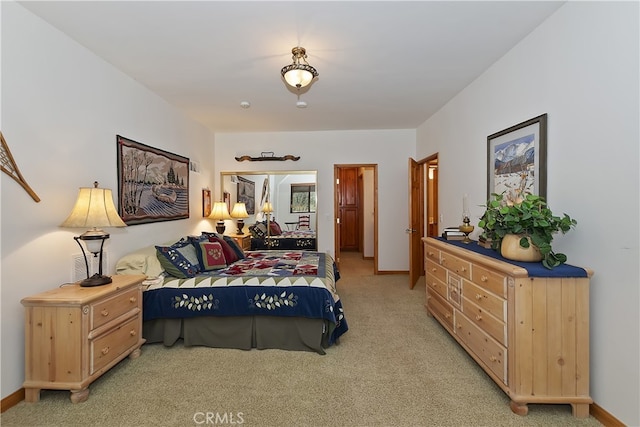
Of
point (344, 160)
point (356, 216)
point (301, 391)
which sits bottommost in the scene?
point (301, 391)

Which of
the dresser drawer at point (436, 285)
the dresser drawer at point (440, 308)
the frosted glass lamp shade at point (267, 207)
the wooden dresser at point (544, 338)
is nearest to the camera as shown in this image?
the wooden dresser at point (544, 338)

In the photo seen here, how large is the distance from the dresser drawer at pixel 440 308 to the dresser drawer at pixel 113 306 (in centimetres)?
275

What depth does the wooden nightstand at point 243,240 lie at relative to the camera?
4949mm

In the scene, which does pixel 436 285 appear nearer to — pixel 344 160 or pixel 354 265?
pixel 344 160

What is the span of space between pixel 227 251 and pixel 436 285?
2435mm

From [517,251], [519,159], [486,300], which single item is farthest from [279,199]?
[517,251]

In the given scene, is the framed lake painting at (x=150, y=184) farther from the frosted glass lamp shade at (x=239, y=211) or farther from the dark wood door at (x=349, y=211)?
the dark wood door at (x=349, y=211)

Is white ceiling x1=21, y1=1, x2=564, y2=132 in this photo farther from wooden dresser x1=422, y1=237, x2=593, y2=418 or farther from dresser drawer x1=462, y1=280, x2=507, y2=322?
dresser drawer x1=462, y1=280, x2=507, y2=322

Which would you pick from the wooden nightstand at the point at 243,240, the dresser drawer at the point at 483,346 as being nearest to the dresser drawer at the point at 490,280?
the dresser drawer at the point at 483,346

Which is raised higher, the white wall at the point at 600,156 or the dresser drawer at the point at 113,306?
the white wall at the point at 600,156

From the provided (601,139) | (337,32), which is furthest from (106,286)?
(601,139)

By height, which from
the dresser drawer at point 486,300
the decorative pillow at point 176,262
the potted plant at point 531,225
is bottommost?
the dresser drawer at point 486,300

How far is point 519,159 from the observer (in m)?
2.41

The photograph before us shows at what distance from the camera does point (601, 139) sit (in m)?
1.71
